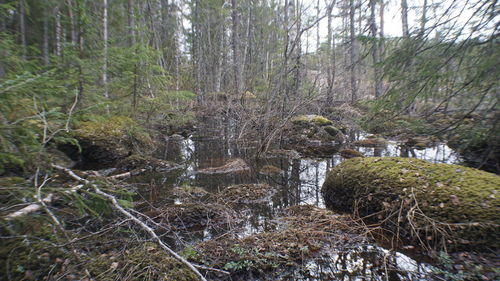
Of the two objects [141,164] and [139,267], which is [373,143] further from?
[139,267]

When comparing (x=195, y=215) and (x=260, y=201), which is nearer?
(x=195, y=215)

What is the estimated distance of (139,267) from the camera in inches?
80.9

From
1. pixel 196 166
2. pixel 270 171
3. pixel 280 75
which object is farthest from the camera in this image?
pixel 280 75

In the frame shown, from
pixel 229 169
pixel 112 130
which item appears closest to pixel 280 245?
pixel 229 169

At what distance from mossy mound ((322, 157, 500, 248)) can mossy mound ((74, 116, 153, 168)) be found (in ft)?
19.8

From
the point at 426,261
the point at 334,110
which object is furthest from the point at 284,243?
the point at 334,110

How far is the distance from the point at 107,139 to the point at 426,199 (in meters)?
7.39

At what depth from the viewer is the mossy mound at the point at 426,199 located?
2.77 metres

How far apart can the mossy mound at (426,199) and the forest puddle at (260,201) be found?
1.57 feet

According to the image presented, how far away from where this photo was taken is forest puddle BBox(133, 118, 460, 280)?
2.65 m

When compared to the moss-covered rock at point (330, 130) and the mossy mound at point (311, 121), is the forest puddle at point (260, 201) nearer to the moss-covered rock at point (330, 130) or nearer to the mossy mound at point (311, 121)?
the moss-covered rock at point (330, 130)

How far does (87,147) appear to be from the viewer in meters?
6.82

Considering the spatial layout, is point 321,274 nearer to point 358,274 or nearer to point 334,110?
point 358,274

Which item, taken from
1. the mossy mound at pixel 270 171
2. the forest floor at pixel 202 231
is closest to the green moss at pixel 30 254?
the forest floor at pixel 202 231
